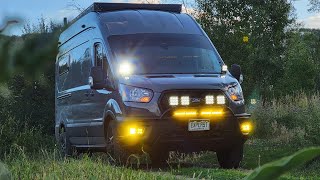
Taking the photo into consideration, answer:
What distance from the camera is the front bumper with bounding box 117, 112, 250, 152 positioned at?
937 cm

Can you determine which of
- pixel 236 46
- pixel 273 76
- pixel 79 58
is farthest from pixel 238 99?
pixel 273 76

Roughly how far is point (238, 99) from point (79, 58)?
3683 mm

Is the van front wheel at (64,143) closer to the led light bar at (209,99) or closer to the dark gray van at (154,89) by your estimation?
the dark gray van at (154,89)

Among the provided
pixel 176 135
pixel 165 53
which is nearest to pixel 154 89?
pixel 176 135

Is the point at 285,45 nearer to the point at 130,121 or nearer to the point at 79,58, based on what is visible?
the point at 79,58

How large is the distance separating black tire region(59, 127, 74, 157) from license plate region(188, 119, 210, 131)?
3.97m

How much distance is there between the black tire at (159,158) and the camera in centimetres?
1040

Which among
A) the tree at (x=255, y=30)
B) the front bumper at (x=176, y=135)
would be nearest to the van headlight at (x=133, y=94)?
the front bumper at (x=176, y=135)

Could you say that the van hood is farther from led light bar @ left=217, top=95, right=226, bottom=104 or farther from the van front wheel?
the van front wheel

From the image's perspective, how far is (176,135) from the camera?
369 inches

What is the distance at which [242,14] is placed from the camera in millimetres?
32344

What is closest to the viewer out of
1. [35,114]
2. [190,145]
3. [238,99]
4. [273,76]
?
[190,145]

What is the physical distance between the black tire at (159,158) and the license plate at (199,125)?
0.99 metres

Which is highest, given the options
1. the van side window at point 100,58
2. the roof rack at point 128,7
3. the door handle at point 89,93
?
the roof rack at point 128,7
